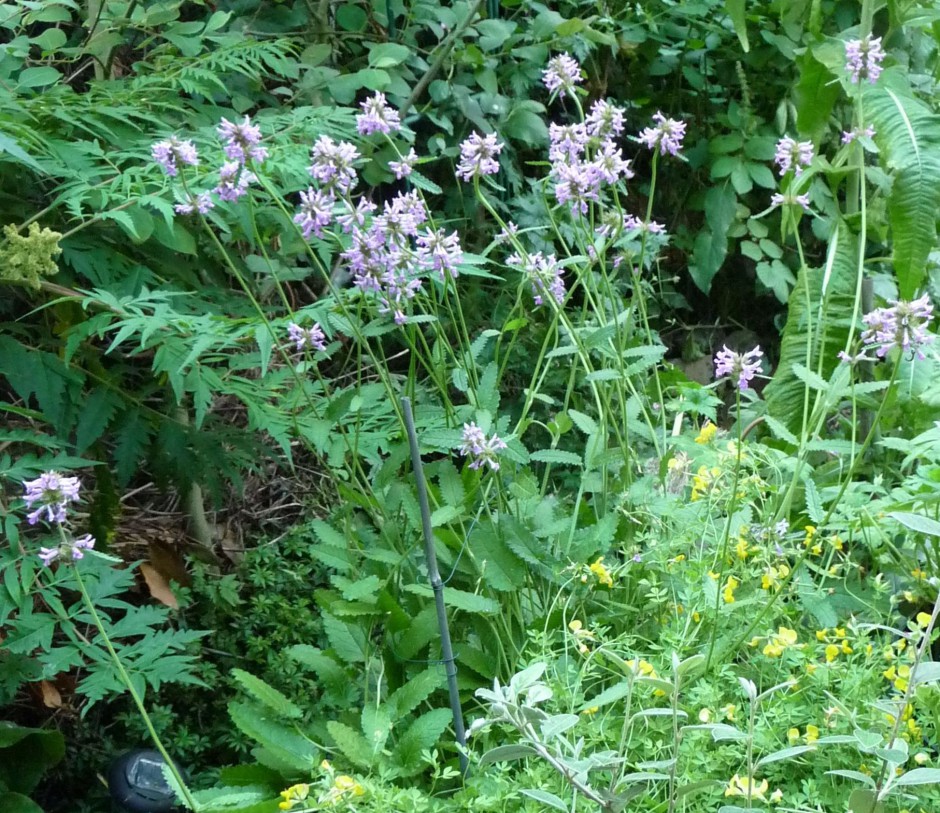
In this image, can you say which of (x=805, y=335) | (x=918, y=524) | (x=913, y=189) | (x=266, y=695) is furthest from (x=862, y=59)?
(x=266, y=695)

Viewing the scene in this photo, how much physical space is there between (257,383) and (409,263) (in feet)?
1.92

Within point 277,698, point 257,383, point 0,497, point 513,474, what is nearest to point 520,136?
point 257,383

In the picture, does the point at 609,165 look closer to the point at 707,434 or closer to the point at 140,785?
the point at 707,434

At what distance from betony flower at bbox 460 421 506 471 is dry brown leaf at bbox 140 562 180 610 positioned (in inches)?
31.7

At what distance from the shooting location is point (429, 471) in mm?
1415

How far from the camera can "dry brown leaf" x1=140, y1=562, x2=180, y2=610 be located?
1.76 metres

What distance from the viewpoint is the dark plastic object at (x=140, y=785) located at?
144 cm

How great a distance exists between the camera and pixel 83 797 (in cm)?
166

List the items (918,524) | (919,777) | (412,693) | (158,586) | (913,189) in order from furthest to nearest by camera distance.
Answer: (158,586), (913,189), (412,693), (918,524), (919,777)

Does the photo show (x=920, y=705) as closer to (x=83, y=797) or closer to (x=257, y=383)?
→ (x=257, y=383)

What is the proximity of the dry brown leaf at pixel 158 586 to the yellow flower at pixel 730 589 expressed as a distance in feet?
3.23

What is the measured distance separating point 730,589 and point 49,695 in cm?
114

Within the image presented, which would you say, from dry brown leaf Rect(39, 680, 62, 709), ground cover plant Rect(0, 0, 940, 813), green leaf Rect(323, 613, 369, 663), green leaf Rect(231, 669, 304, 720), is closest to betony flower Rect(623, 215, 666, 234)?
ground cover plant Rect(0, 0, 940, 813)

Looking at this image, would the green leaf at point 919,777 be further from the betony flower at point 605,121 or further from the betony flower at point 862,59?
the betony flower at point 862,59
